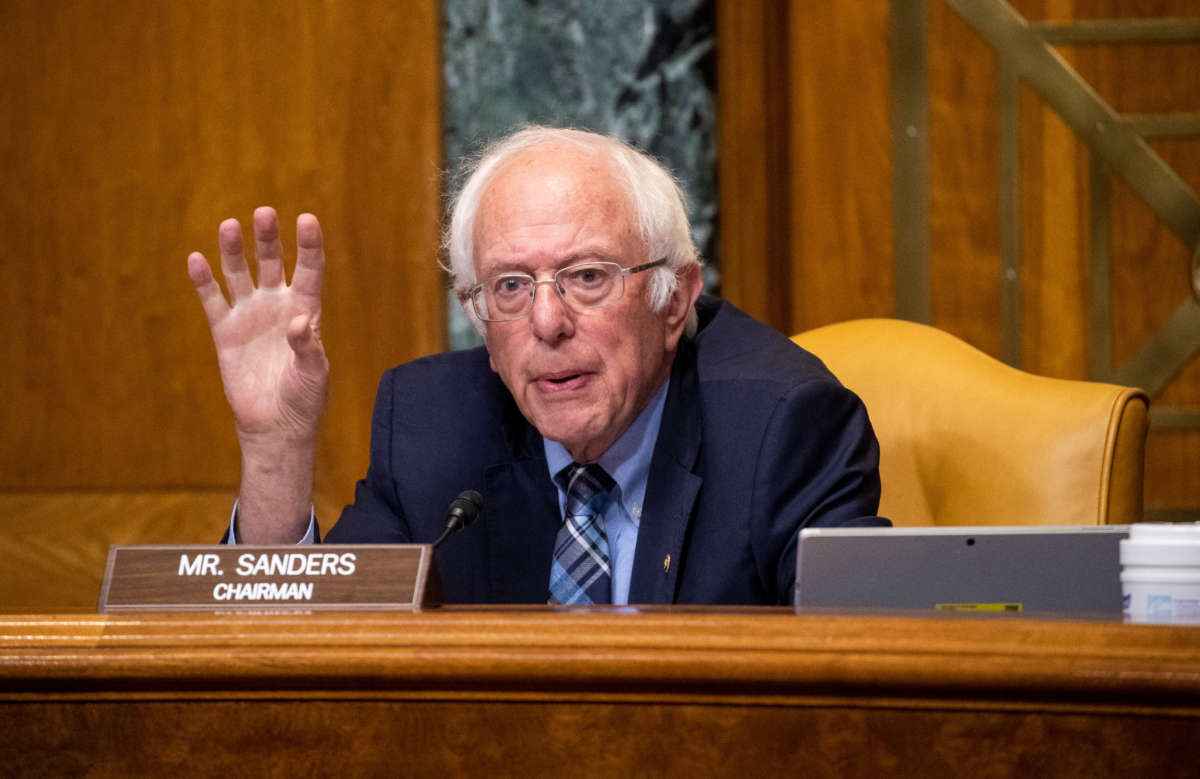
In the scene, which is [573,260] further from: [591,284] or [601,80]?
[601,80]

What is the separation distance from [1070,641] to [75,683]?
0.60 m

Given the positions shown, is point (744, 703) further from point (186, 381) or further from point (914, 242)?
point (186, 381)

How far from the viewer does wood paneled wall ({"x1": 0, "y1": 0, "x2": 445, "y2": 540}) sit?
2.67 meters

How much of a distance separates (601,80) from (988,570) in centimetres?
202

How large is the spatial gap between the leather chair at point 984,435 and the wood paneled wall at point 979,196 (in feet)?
2.64

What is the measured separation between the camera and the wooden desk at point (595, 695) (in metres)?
0.68

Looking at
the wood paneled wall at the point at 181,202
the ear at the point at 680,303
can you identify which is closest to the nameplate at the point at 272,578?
the ear at the point at 680,303

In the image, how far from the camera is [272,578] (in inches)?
36.5

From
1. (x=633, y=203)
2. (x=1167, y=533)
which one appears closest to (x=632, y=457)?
(x=633, y=203)

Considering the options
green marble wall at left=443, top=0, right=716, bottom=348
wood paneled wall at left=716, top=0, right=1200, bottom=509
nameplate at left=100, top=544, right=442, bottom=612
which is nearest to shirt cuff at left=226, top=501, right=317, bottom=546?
nameplate at left=100, top=544, right=442, bottom=612

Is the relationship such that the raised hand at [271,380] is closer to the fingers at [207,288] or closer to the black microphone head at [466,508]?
the fingers at [207,288]

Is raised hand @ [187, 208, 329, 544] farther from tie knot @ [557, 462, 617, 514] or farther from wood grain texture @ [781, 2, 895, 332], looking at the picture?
wood grain texture @ [781, 2, 895, 332]

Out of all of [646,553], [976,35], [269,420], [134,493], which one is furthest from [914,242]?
[134,493]

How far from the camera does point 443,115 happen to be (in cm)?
271
